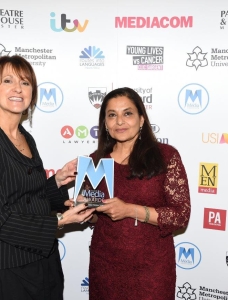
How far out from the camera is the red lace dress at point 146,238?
184 cm

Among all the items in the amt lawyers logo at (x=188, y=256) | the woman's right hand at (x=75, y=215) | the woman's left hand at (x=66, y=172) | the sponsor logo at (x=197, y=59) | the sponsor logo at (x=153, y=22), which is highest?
the sponsor logo at (x=153, y=22)

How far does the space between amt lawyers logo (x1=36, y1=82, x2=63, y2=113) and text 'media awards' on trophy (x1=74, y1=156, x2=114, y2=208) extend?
2.96 feet

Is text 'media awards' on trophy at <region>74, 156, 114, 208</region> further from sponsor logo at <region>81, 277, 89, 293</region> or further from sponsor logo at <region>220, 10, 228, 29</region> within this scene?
sponsor logo at <region>220, 10, 228, 29</region>

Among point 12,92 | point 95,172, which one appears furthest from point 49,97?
point 95,172

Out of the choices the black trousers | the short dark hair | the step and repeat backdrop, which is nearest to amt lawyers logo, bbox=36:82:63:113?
the step and repeat backdrop

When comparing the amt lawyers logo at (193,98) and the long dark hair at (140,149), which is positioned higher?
the amt lawyers logo at (193,98)

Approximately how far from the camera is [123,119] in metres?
1.96

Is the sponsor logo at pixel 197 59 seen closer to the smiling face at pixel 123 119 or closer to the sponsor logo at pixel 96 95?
the sponsor logo at pixel 96 95

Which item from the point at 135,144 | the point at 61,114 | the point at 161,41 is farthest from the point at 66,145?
the point at 161,41

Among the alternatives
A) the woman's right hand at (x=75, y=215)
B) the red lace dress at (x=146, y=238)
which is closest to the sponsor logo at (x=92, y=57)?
the red lace dress at (x=146, y=238)

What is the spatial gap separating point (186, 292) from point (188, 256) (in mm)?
302

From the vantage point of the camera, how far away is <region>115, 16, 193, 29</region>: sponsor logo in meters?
2.47

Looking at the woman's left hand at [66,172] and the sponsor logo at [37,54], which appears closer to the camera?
the woman's left hand at [66,172]

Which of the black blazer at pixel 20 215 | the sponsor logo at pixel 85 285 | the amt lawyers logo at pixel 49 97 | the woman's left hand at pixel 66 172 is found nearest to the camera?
the black blazer at pixel 20 215
